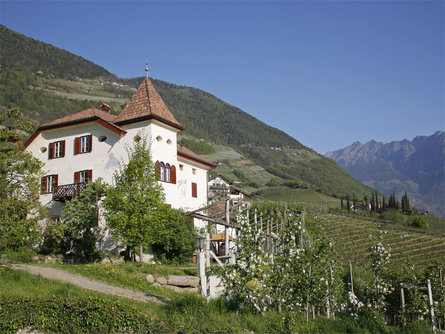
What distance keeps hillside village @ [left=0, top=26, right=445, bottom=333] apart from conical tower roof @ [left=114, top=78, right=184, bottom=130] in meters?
0.10

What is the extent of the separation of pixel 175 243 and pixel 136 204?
13.7 feet

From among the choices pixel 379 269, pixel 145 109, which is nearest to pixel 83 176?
pixel 145 109

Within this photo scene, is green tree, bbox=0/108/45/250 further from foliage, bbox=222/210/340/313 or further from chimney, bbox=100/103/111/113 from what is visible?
chimney, bbox=100/103/111/113

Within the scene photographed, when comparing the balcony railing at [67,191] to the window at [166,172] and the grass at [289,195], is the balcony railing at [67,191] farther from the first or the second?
the grass at [289,195]

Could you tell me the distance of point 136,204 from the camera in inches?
884

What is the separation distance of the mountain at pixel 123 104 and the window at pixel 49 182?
63.9 meters

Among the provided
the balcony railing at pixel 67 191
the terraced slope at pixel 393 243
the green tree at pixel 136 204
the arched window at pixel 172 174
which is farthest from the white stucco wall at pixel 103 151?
the terraced slope at pixel 393 243

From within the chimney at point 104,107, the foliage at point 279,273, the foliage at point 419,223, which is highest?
the chimney at point 104,107

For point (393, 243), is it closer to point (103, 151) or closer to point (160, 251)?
point (160, 251)

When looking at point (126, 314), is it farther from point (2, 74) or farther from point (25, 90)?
point (2, 74)

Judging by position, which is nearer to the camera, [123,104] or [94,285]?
[94,285]

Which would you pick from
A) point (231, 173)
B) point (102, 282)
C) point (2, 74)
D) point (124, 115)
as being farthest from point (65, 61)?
point (102, 282)

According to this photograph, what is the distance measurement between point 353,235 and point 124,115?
82.6 feet

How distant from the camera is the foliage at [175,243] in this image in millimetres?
24906
